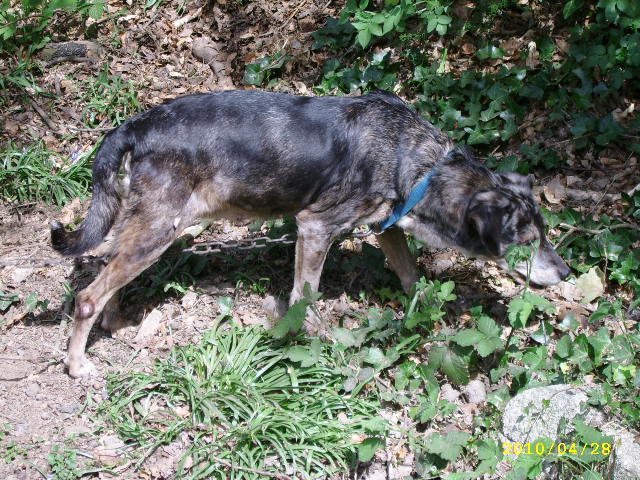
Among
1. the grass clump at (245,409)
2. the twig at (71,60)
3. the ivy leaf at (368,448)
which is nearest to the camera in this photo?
the ivy leaf at (368,448)

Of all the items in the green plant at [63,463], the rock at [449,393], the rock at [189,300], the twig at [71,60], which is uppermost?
the twig at [71,60]

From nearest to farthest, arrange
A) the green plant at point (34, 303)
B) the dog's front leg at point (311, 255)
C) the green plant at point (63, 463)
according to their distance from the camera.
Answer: the green plant at point (63, 463), the dog's front leg at point (311, 255), the green plant at point (34, 303)

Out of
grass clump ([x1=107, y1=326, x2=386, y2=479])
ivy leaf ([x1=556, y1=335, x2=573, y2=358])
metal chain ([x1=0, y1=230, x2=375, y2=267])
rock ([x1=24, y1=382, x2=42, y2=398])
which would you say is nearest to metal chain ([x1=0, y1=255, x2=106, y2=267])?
metal chain ([x1=0, y1=230, x2=375, y2=267])

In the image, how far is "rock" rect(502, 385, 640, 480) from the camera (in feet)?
14.7

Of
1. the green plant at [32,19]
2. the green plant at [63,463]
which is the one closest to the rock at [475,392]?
the green plant at [63,463]

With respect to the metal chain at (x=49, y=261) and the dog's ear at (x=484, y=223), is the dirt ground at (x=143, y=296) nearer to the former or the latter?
the metal chain at (x=49, y=261)

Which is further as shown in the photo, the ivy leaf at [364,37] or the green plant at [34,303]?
the ivy leaf at [364,37]

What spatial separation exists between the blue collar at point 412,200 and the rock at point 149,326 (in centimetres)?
206

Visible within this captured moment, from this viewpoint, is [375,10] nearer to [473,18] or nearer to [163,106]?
[473,18]

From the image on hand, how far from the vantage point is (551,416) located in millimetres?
4582

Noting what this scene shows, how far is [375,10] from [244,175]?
3.84 m

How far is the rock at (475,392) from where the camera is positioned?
5.03 metres

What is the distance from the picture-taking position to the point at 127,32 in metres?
8.74

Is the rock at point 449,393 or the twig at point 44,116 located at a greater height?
the twig at point 44,116
